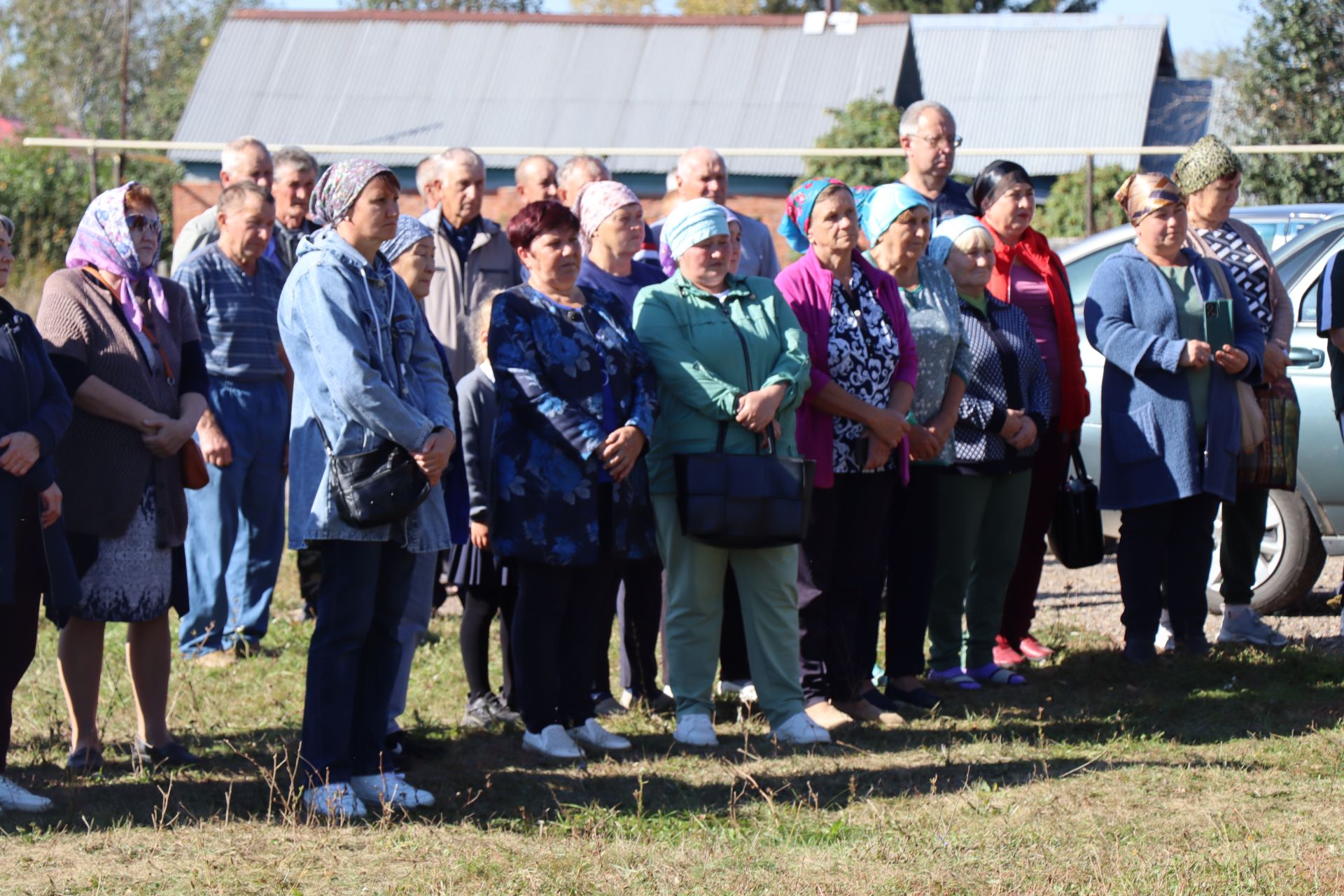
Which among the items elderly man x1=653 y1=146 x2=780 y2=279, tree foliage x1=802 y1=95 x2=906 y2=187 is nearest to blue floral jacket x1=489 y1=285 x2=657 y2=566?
elderly man x1=653 y1=146 x2=780 y2=279

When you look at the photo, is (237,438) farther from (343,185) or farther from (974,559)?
(974,559)

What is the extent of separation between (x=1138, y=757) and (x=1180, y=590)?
168 cm

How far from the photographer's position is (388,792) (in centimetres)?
483

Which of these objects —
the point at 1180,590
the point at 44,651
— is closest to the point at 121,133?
the point at 44,651

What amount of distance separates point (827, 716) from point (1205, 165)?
9.89ft

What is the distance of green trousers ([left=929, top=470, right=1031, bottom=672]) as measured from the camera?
6.41 metres

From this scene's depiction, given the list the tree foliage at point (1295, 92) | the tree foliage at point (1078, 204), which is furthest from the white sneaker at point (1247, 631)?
the tree foliage at point (1078, 204)

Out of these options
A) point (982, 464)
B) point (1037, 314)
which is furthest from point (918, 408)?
point (1037, 314)

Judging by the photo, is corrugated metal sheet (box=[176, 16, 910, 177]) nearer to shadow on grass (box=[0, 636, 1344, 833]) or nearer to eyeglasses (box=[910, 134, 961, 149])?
eyeglasses (box=[910, 134, 961, 149])

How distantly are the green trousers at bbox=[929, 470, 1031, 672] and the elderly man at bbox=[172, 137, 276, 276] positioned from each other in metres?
3.42

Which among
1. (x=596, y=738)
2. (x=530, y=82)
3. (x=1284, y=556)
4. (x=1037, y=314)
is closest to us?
(x=596, y=738)

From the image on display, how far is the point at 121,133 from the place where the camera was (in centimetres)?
3644

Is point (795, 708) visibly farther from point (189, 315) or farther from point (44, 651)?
point (44, 651)

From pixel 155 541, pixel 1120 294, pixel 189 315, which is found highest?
pixel 1120 294
